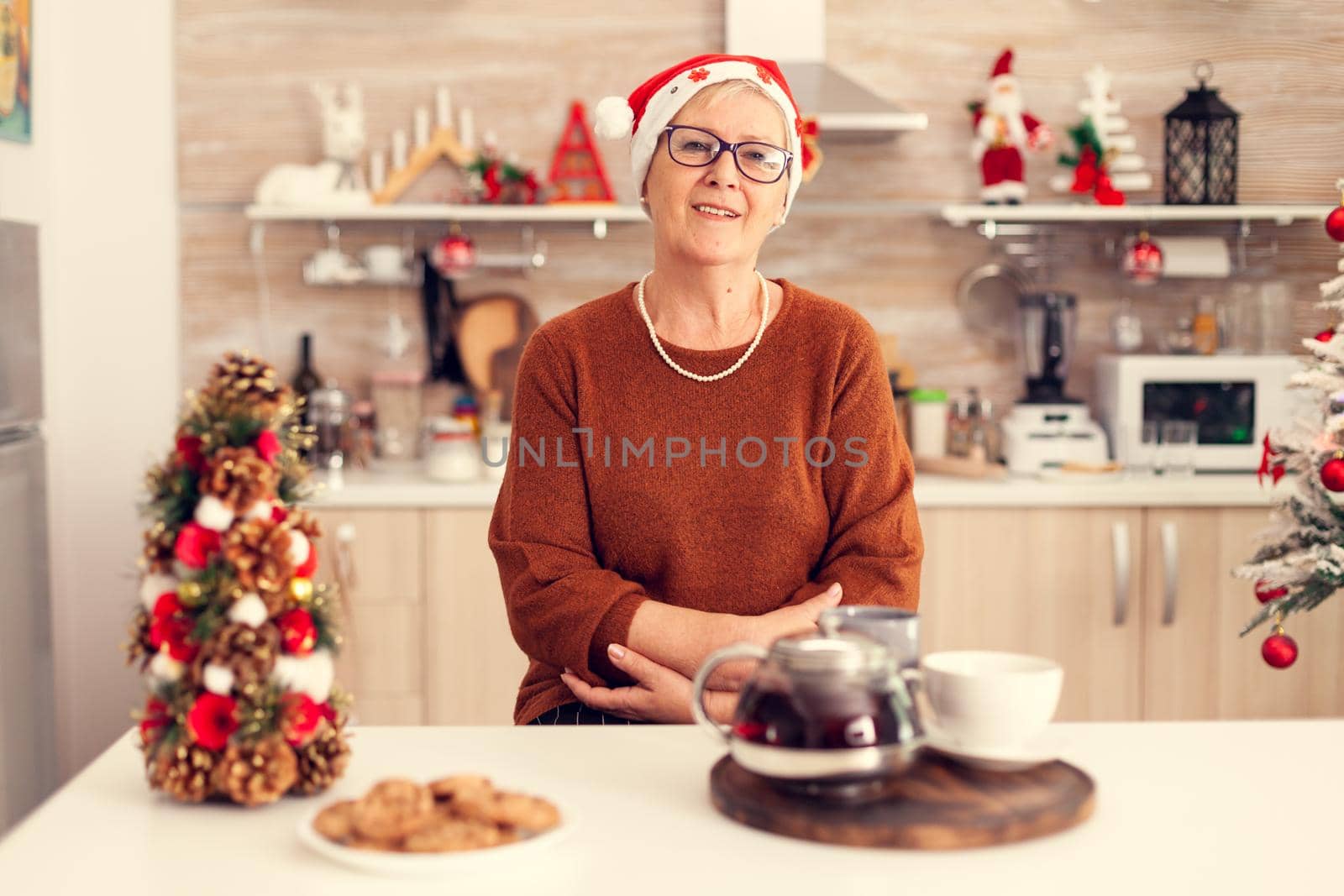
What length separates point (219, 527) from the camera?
1.08 meters

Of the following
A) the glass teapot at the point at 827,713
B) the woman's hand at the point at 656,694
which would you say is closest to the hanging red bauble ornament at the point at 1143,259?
the woman's hand at the point at 656,694

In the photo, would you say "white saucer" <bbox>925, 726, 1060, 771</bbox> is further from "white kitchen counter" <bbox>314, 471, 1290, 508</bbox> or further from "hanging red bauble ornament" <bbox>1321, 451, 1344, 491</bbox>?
"white kitchen counter" <bbox>314, 471, 1290, 508</bbox>

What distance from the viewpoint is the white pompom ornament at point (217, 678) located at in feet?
3.51

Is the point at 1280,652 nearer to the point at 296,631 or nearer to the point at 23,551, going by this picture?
the point at 296,631

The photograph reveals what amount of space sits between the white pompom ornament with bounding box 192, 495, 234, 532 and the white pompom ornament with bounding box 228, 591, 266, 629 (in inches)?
2.3

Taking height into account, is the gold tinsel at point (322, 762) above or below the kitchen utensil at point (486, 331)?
below

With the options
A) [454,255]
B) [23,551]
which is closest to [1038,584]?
[454,255]

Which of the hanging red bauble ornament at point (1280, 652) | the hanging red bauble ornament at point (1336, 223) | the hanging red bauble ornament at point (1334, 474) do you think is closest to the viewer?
the hanging red bauble ornament at point (1334, 474)

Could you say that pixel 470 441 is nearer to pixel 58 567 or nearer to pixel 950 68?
pixel 58 567

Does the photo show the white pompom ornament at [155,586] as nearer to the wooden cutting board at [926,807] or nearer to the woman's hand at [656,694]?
the wooden cutting board at [926,807]

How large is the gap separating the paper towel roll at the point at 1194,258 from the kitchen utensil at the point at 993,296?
1.16 ft

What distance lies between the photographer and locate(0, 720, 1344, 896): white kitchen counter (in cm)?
97

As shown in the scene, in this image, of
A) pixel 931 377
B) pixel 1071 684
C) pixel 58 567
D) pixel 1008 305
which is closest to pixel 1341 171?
pixel 1008 305

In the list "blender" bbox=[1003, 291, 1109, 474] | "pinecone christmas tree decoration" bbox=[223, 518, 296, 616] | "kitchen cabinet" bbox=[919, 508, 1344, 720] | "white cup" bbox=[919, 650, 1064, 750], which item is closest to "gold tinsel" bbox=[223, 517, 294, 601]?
"pinecone christmas tree decoration" bbox=[223, 518, 296, 616]
